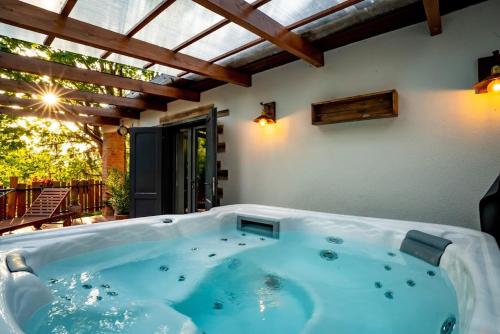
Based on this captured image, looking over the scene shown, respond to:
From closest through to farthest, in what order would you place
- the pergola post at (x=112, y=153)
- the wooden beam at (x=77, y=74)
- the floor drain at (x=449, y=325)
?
the floor drain at (x=449, y=325)
the wooden beam at (x=77, y=74)
the pergola post at (x=112, y=153)

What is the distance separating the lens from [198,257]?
201cm

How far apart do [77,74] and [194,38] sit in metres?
1.76

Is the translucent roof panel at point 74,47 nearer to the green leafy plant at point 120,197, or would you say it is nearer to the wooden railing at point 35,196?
the wooden railing at point 35,196

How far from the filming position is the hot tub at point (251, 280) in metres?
1.10

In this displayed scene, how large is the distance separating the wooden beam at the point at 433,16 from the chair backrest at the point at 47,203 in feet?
17.3

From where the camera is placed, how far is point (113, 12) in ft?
7.06

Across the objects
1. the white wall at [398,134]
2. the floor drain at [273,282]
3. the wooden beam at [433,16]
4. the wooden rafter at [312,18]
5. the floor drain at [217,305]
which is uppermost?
the wooden rafter at [312,18]

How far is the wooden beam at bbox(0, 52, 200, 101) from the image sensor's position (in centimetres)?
285

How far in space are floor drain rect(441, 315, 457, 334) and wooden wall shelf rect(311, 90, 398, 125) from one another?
1.74m

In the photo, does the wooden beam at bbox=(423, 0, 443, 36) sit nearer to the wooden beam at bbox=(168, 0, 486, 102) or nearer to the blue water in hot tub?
the wooden beam at bbox=(168, 0, 486, 102)

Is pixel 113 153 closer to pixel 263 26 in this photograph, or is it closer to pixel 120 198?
pixel 120 198

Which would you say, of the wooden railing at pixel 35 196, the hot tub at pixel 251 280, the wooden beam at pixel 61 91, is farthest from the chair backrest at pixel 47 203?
the hot tub at pixel 251 280

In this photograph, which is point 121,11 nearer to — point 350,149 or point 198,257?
point 198,257

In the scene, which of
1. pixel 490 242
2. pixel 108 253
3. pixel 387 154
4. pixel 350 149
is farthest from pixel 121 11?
pixel 490 242
